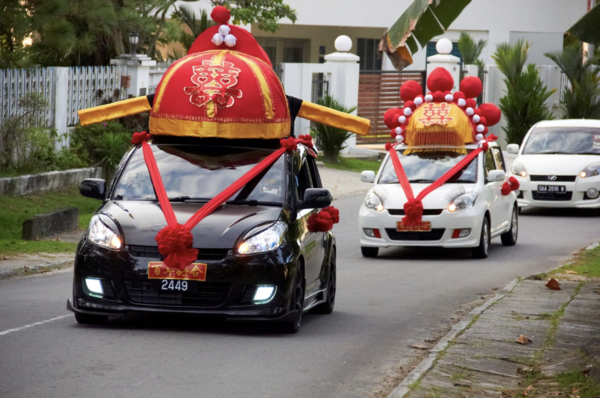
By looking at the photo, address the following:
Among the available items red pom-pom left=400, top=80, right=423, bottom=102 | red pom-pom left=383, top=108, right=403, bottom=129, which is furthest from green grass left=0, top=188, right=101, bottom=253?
red pom-pom left=400, top=80, right=423, bottom=102

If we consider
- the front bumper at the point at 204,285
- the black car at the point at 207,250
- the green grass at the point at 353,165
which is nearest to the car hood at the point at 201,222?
the black car at the point at 207,250

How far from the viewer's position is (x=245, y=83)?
33.5ft

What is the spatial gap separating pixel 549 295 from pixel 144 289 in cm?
514

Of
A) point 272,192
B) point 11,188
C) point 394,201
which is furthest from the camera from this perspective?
point 11,188

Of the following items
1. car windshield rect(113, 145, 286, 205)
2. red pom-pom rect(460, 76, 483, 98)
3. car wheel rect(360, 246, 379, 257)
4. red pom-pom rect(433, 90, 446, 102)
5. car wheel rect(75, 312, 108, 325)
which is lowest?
car wheel rect(360, 246, 379, 257)

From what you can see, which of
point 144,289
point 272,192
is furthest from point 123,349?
point 272,192

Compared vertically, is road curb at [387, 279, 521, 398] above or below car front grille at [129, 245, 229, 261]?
below

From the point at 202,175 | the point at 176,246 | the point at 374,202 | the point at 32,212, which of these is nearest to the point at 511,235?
the point at 374,202

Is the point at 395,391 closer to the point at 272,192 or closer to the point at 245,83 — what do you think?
the point at 272,192

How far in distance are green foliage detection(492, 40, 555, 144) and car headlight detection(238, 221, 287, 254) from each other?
26.3m

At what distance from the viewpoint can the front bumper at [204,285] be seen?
8672 mm

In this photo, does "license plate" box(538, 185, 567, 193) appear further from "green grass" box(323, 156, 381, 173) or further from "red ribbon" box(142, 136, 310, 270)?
"red ribbon" box(142, 136, 310, 270)

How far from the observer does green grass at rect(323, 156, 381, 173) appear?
30172 mm

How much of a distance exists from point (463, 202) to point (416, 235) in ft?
2.65
